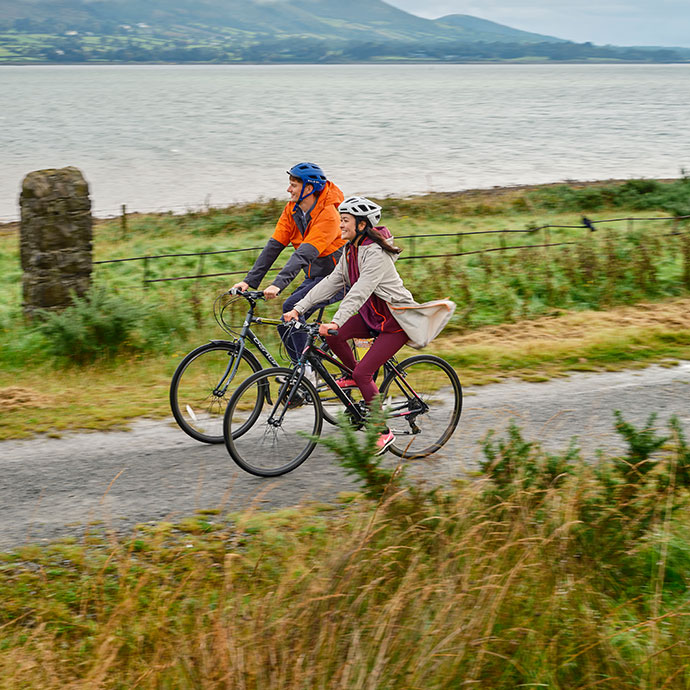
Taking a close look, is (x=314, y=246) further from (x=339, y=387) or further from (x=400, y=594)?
(x=400, y=594)

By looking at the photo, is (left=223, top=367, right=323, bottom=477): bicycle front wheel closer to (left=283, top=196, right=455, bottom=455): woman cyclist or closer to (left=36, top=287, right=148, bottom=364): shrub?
(left=283, top=196, right=455, bottom=455): woman cyclist

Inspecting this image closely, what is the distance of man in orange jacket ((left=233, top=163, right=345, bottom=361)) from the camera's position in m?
6.81

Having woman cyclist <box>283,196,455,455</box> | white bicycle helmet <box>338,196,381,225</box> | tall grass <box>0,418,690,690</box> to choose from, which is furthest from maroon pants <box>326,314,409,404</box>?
tall grass <box>0,418,690,690</box>

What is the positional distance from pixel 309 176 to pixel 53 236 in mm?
4848

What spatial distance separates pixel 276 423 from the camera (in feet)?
20.2

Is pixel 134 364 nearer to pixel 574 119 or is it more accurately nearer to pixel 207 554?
pixel 207 554

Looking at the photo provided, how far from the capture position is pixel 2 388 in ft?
27.3

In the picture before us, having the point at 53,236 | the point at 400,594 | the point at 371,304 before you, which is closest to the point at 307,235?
the point at 371,304

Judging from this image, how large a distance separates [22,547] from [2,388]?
3.77m

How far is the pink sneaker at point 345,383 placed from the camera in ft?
21.3

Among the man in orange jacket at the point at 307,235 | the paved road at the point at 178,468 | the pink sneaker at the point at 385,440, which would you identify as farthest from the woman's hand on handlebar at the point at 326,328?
the paved road at the point at 178,468

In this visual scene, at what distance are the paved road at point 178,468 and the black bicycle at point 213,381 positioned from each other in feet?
0.82

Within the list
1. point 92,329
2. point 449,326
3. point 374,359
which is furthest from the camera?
point 449,326

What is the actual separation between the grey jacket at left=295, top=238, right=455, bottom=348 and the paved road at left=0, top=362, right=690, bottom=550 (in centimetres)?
108
